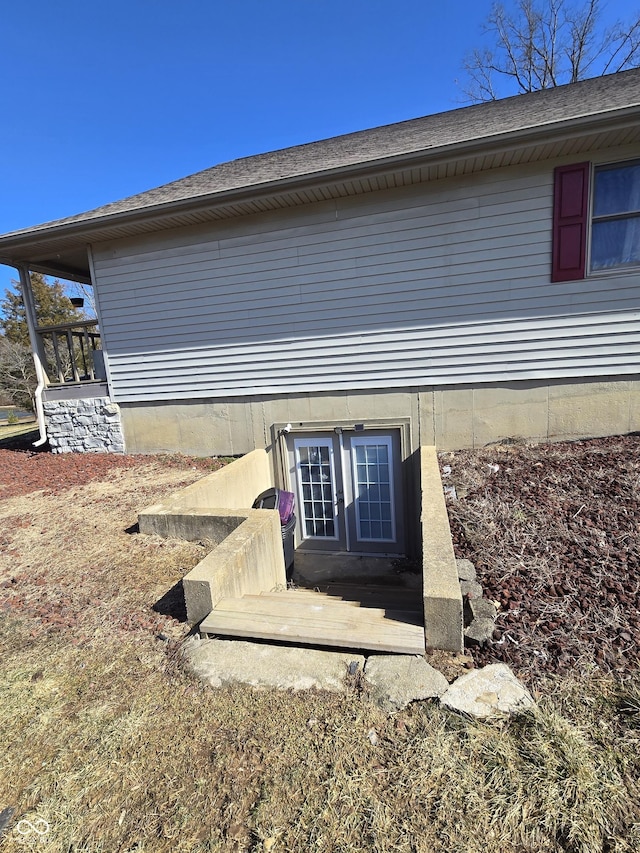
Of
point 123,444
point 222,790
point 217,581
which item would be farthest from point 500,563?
point 123,444

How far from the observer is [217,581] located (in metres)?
3.00

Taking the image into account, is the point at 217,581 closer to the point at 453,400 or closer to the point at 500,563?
the point at 500,563

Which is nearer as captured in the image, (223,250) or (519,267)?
(519,267)

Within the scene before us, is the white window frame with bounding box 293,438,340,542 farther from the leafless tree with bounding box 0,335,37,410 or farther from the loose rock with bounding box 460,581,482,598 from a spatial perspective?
the leafless tree with bounding box 0,335,37,410

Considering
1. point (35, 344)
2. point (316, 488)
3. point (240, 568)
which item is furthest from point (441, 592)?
point (35, 344)

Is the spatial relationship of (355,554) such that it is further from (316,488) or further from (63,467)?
(63,467)

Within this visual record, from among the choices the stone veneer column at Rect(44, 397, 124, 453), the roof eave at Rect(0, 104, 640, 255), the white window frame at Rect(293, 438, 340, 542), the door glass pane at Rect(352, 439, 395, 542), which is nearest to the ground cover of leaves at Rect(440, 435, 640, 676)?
the door glass pane at Rect(352, 439, 395, 542)

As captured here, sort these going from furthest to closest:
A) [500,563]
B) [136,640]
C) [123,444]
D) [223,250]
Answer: [123,444], [223,250], [500,563], [136,640]

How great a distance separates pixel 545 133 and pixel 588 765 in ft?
20.4

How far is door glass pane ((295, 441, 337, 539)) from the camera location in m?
7.11

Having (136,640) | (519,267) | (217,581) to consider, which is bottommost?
(136,640)

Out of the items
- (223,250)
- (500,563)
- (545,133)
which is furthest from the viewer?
(223,250)

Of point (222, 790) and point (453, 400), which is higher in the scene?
point (453, 400)

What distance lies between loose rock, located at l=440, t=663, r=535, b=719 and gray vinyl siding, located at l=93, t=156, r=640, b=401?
15.7 feet
